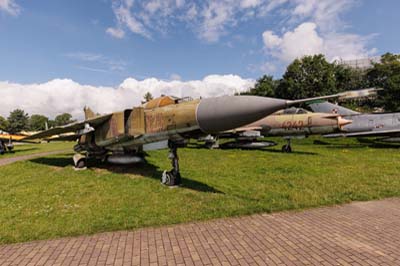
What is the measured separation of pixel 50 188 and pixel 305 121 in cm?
1507

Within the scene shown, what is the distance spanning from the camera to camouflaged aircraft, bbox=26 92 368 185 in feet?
17.8

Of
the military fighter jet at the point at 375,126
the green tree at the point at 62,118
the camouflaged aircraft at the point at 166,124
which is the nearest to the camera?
the camouflaged aircraft at the point at 166,124

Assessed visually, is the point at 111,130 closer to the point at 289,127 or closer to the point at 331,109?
the point at 289,127

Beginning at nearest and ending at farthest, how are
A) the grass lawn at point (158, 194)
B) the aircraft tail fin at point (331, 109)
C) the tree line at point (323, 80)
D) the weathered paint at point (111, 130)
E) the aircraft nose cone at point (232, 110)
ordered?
the aircraft nose cone at point (232, 110) < the grass lawn at point (158, 194) < the weathered paint at point (111, 130) < the aircraft tail fin at point (331, 109) < the tree line at point (323, 80)

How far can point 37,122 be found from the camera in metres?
146

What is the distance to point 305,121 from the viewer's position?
642 inches

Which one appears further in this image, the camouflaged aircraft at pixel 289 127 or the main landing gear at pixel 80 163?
the camouflaged aircraft at pixel 289 127

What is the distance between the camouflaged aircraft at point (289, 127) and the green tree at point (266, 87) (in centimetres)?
Answer: 3765

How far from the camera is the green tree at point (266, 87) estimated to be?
5622 cm

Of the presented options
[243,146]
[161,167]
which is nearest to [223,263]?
[161,167]

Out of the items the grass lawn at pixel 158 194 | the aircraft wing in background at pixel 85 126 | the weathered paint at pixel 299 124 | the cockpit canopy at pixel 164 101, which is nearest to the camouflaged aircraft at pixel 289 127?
the weathered paint at pixel 299 124

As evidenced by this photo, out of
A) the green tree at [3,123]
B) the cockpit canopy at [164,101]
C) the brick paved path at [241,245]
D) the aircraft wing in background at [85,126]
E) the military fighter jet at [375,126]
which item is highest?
the green tree at [3,123]

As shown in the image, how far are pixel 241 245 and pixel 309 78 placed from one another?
48681 millimetres

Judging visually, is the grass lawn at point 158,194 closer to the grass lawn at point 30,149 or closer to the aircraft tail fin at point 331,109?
the aircraft tail fin at point 331,109
